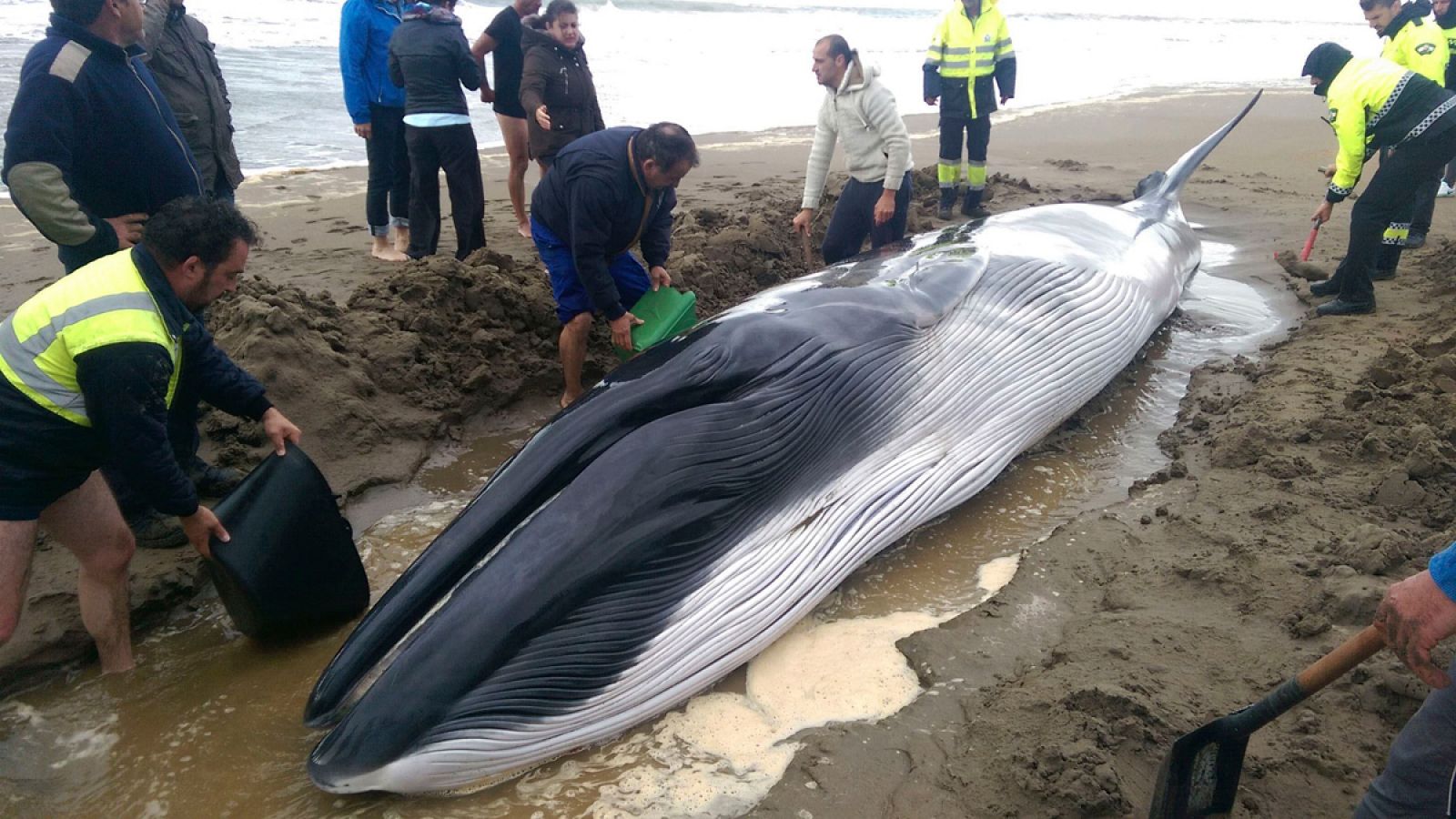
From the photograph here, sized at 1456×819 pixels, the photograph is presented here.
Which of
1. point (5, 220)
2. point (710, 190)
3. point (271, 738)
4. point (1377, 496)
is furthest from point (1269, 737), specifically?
point (5, 220)

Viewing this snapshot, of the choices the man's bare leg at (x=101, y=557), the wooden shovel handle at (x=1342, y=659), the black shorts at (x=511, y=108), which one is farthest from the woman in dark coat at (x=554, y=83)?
the wooden shovel handle at (x=1342, y=659)

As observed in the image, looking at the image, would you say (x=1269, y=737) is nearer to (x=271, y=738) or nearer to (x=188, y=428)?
(x=271, y=738)

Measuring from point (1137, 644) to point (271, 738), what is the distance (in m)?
3.48

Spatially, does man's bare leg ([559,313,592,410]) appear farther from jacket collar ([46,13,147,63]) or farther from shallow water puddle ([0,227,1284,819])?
jacket collar ([46,13,147,63])

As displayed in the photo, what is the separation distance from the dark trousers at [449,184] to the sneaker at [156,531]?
3.97 m

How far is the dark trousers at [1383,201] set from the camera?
7.67m

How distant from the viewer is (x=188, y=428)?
5023 millimetres

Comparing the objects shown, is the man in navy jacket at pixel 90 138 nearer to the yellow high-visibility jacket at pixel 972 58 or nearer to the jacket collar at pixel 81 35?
the jacket collar at pixel 81 35

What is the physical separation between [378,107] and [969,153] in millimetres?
6547

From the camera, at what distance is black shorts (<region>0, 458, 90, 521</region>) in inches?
141

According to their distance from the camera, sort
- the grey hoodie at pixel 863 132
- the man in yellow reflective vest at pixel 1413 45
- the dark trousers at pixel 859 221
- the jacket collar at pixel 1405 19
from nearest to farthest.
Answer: the grey hoodie at pixel 863 132 < the dark trousers at pixel 859 221 < the man in yellow reflective vest at pixel 1413 45 < the jacket collar at pixel 1405 19

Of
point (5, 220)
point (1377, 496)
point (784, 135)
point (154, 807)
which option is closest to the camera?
point (154, 807)

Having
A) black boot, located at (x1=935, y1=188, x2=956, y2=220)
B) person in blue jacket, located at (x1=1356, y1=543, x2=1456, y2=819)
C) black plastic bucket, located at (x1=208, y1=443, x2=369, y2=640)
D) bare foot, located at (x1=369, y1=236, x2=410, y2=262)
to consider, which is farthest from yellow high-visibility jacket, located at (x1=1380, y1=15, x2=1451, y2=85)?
black plastic bucket, located at (x1=208, y1=443, x2=369, y2=640)

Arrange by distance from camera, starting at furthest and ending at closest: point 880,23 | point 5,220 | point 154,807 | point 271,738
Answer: point 880,23
point 5,220
point 271,738
point 154,807
